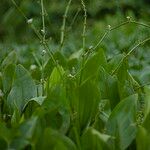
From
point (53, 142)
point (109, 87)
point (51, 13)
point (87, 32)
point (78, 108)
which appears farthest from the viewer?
point (51, 13)

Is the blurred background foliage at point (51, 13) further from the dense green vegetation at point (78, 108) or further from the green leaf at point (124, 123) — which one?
the green leaf at point (124, 123)

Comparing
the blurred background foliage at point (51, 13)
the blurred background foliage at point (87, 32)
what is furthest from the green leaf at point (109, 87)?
the blurred background foliage at point (51, 13)

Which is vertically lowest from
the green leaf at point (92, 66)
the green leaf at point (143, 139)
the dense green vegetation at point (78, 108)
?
the green leaf at point (143, 139)

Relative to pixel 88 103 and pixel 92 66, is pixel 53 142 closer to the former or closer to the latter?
pixel 88 103

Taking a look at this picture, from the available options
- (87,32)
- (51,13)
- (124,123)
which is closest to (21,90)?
(124,123)

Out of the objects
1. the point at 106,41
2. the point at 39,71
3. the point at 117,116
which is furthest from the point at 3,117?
the point at 106,41

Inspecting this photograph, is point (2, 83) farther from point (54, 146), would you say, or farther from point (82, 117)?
point (54, 146)
